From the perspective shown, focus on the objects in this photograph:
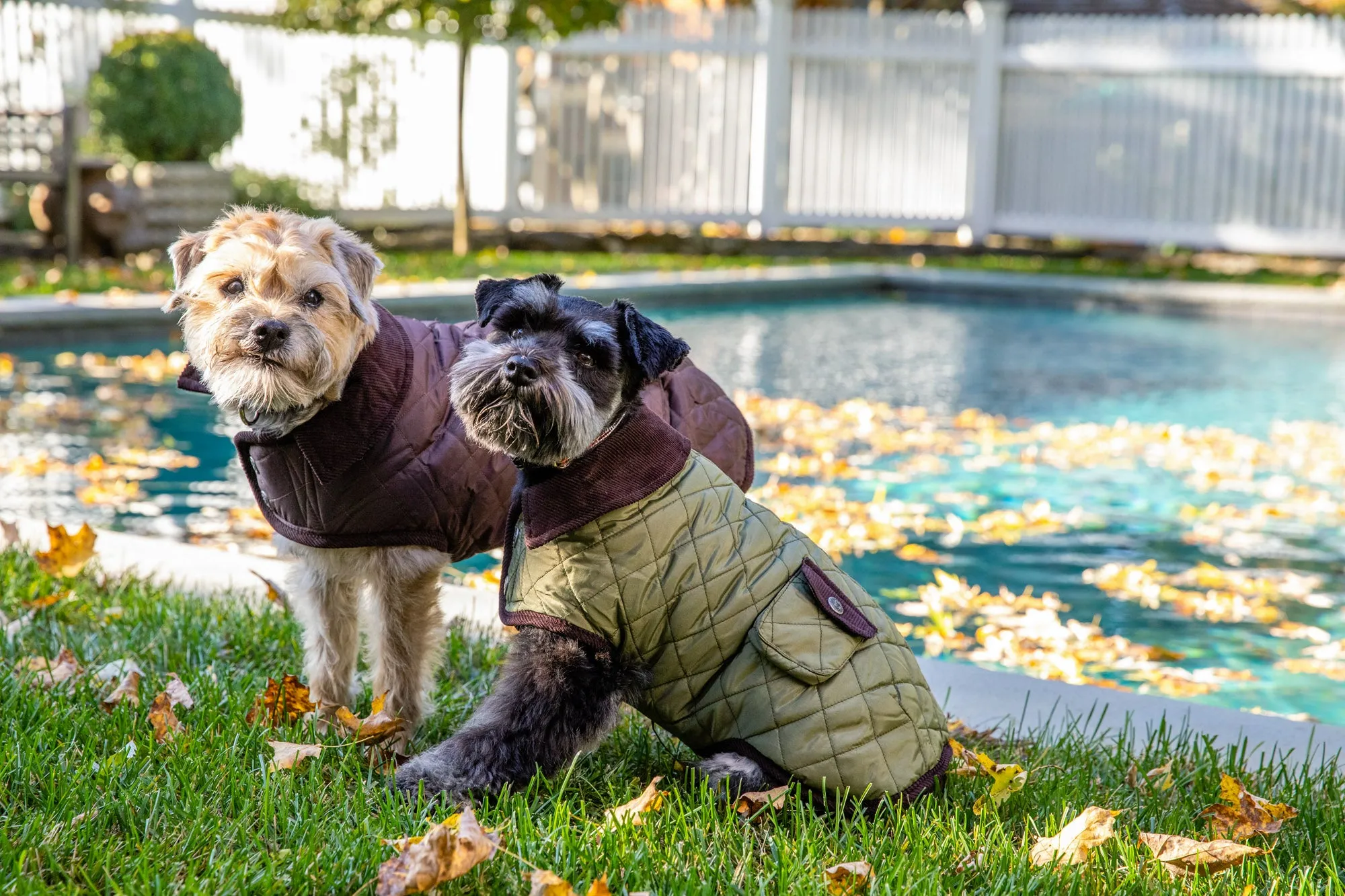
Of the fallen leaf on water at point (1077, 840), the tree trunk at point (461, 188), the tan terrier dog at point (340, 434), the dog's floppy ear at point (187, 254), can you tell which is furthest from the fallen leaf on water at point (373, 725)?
the tree trunk at point (461, 188)

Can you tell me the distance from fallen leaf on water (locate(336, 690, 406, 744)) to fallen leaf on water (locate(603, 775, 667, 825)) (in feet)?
2.03

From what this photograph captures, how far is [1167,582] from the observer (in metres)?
5.80

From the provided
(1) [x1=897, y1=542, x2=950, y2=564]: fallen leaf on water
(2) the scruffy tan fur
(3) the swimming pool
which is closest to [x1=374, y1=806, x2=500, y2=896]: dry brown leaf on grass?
(2) the scruffy tan fur

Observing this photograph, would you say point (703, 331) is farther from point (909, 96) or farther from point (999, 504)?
point (909, 96)

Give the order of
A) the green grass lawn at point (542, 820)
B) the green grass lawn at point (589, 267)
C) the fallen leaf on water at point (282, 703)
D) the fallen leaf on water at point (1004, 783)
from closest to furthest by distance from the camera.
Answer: the green grass lawn at point (542, 820), the fallen leaf on water at point (1004, 783), the fallen leaf on water at point (282, 703), the green grass lawn at point (589, 267)

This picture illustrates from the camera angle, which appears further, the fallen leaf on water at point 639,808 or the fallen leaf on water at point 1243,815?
the fallen leaf on water at point 1243,815

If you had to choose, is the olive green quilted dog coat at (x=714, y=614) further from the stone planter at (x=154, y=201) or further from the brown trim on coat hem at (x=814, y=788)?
the stone planter at (x=154, y=201)

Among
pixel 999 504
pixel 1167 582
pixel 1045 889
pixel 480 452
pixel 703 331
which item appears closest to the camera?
pixel 1045 889

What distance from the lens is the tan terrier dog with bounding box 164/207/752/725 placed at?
3.13 meters

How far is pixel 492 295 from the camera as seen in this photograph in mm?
3141

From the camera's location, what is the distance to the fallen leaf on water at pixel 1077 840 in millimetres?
2701

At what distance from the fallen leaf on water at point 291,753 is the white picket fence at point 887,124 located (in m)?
14.1

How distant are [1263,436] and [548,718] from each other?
7.40 m

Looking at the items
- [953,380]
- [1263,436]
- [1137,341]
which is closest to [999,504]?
[1263,436]
